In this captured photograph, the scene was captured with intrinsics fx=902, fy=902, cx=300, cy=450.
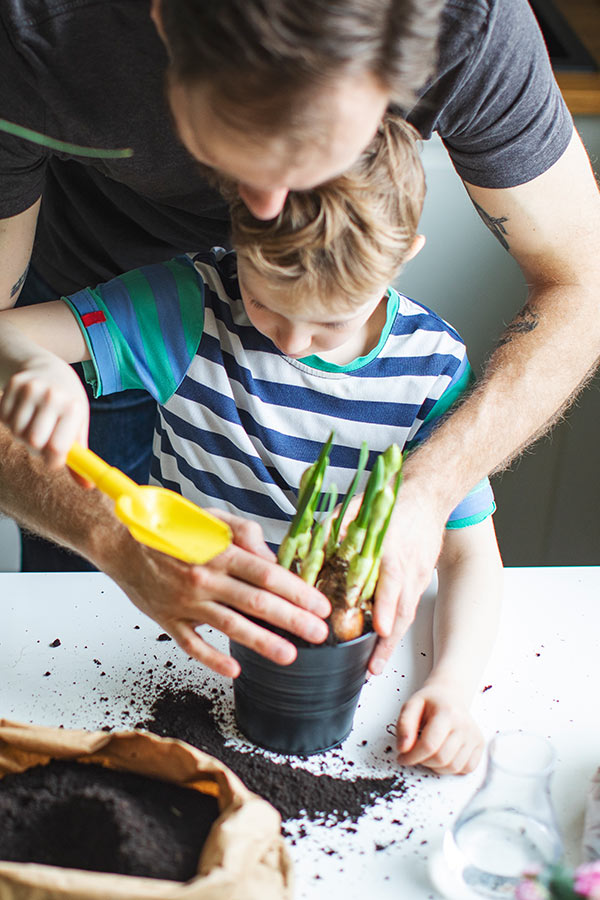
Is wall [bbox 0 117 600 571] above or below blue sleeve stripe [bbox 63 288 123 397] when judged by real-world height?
below

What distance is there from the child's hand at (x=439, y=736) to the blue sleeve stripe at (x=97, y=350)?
0.55 m

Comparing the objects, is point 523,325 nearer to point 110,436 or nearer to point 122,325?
point 122,325

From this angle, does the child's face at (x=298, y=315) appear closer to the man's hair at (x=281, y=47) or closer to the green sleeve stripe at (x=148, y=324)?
the green sleeve stripe at (x=148, y=324)

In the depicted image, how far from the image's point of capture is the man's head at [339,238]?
2.85 feet

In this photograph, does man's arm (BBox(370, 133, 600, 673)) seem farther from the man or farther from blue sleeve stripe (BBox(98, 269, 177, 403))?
blue sleeve stripe (BBox(98, 269, 177, 403))

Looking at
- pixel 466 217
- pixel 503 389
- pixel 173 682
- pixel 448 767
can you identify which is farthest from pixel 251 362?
pixel 466 217

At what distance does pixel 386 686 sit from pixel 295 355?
395 mm

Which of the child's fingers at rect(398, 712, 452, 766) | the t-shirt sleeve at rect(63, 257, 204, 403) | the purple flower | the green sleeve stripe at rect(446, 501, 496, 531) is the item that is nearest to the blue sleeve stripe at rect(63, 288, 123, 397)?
the t-shirt sleeve at rect(63, 257, 204, 403)

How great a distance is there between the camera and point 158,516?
77 cm

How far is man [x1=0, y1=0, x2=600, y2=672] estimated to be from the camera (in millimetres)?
603

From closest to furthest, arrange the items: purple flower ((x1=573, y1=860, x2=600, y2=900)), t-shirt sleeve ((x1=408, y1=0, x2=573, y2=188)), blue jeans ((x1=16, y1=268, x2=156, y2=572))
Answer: purple flower ((x1=573, y1=860, x2=600, y2=900)) < t-shirt sleeve ((x1=408, y1=0, x2=573, y2=188)) < blue jeans ((x1=16, y1=268, x2=156, y2=572))

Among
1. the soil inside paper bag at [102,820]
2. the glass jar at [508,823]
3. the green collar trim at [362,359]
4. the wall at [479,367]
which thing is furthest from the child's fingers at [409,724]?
the wall at [479,367]

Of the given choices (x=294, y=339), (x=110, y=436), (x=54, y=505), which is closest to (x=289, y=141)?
(x=294, y=339)

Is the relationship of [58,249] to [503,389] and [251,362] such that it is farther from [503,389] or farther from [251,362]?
[503,389]
